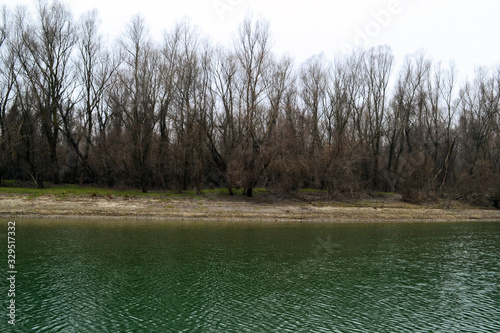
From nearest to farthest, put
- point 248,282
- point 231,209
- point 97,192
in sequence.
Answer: point 248,282, point 231,209, point 97,192

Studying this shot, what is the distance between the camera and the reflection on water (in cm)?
952

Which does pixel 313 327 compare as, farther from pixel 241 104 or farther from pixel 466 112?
pixel 466 112

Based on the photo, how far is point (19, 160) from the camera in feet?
123

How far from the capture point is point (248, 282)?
42.2ft

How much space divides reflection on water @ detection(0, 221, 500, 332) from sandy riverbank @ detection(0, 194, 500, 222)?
17.2 ft

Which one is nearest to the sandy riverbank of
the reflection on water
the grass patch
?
the grass patch

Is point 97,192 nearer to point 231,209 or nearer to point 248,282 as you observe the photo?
point 231,209

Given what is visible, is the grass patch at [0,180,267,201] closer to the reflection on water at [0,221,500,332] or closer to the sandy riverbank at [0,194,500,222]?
the sandy riverbank at [0,194,500,222]

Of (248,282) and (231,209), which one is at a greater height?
(231,209)

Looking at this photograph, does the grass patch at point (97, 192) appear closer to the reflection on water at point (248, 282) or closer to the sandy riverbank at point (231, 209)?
the sandy riverbank at point (231, 209)

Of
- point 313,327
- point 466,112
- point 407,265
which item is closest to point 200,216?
point 407,265

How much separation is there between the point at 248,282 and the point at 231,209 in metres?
18.1

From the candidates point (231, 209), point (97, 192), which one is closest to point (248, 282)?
point (231, 209)

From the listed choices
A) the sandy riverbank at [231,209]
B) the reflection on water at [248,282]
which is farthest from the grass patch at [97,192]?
the reflection on water at [248,282]
